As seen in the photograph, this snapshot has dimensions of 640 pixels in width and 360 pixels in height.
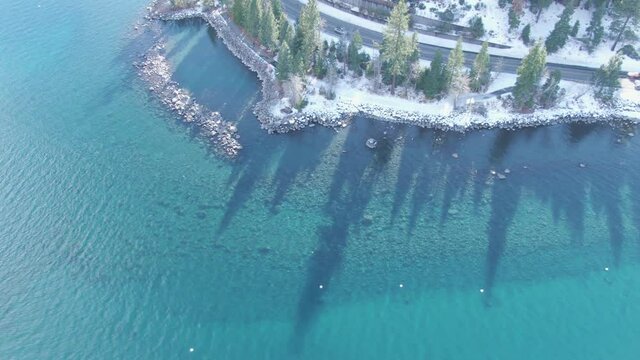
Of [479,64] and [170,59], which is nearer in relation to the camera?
[479,64]

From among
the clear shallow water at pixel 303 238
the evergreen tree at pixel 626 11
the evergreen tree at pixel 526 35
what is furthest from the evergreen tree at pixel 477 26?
the evergreen tree at pixel 626 11

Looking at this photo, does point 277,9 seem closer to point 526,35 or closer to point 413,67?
point 413,67

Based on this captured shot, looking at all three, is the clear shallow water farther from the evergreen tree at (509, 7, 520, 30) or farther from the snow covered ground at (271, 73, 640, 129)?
the evergreen tree at (509, 7, 520, 30)

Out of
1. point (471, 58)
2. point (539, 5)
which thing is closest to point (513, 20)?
point (539, 5)

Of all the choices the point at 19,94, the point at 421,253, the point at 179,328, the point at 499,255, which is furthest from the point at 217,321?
the point at 19,94

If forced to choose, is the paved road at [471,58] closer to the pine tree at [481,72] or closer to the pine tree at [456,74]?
the pine tree at [481,72]

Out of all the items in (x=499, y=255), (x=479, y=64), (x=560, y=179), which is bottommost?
(x=499, y=255)

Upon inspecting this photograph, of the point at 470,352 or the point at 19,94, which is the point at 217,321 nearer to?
the point at 470,352
